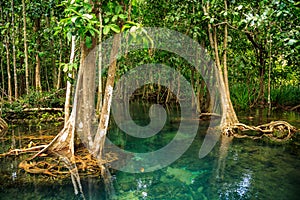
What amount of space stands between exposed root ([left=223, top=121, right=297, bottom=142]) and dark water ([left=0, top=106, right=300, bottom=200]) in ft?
4.42

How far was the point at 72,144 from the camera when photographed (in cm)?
585

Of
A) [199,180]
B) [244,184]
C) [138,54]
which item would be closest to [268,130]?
[244,184]

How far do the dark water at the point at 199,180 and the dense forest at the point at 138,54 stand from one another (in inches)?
15.0

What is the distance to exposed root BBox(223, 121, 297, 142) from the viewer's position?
8.13 metres

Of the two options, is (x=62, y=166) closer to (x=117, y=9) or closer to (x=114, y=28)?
(x=114, y=28)

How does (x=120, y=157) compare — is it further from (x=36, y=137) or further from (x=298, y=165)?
(x=298, y=165)

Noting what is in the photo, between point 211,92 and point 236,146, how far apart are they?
15.3 feet

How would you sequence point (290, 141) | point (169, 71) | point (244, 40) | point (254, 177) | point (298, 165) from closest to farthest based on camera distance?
1. point (254, 177)
2. point (298, 165)
3. point (290, 141)
4. point (244, 40)
5. point (169, 71)

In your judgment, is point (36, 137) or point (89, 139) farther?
point (36, 137)

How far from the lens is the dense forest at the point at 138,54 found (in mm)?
4359

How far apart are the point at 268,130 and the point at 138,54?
9278 mm

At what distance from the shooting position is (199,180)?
15.7 ft

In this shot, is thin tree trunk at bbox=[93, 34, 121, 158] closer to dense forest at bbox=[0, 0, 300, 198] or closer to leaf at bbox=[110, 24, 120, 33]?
dense forest at bbox=[0, 0, 300, 198]

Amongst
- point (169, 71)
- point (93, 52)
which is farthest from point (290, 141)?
point (169, 71)
